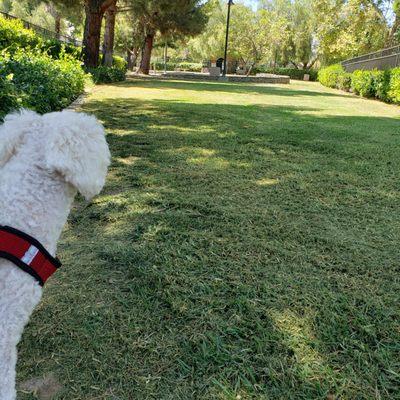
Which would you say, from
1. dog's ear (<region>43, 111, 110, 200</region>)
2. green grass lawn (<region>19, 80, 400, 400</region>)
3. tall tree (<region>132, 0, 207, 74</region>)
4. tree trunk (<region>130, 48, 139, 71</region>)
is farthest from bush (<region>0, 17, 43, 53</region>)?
tree trunk (<region>130, 48, 139, 71</region>)

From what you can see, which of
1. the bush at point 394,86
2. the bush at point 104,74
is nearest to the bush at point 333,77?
the bush at point 394,86

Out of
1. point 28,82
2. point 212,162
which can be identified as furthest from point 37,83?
point 212,162

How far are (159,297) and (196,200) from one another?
1.43 m

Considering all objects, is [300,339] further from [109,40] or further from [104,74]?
[109,40]

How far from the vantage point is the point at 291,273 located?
93.0 inches

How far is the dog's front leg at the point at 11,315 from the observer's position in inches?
46.9

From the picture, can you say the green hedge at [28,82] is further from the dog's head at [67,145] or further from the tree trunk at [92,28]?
the tree trunk at [92,28]

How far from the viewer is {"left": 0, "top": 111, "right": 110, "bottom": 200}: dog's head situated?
1331 millimetres

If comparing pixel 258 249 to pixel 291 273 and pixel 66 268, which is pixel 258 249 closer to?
pixel 291 273

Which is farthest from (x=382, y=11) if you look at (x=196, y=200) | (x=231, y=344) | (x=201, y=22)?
(x=231, y=344)

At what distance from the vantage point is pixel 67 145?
4.39 feet

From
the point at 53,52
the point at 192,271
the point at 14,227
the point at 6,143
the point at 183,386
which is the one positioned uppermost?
the point at 53,52

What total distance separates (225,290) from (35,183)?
1254mm

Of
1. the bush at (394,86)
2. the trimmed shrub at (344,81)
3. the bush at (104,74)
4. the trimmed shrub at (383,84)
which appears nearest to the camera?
the bush at (394,86)
